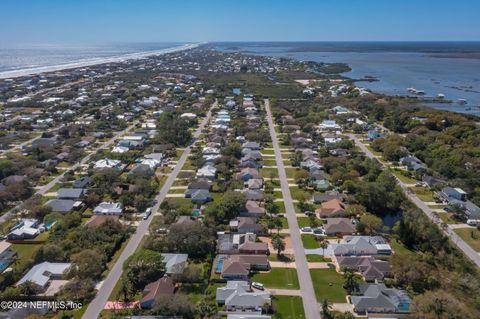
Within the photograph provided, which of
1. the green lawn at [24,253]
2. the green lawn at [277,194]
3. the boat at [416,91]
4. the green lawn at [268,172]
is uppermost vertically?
the boat at [416,91]

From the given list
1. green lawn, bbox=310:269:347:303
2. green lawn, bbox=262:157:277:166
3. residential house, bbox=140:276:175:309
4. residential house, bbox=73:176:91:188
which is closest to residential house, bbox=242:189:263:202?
green lawn, bbox=262:157:277:166

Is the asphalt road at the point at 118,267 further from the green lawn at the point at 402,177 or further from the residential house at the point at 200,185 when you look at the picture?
the green lawn at the point at 402,177

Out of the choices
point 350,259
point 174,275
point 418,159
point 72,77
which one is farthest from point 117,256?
point 72,77

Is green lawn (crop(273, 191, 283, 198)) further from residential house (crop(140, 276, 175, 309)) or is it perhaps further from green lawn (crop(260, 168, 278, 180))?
residential house (crop(140, 276, 175, 309))

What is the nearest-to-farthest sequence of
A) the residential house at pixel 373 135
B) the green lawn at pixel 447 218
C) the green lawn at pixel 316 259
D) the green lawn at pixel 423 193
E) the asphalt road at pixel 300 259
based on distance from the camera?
the asphalt road at pixel 300 259, the green lawn at pixel 316 259, the green lawn at pixel 447 218, the green lawn at pixel 423 193, the residential house at pixel 373 135

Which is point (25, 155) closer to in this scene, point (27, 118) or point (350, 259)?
point (27, 118)

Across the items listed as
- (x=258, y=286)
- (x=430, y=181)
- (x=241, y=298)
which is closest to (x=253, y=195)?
(x=258, y=286)

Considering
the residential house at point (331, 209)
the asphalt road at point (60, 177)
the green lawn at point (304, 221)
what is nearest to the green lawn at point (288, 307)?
the green lawn at point (304, 221)
